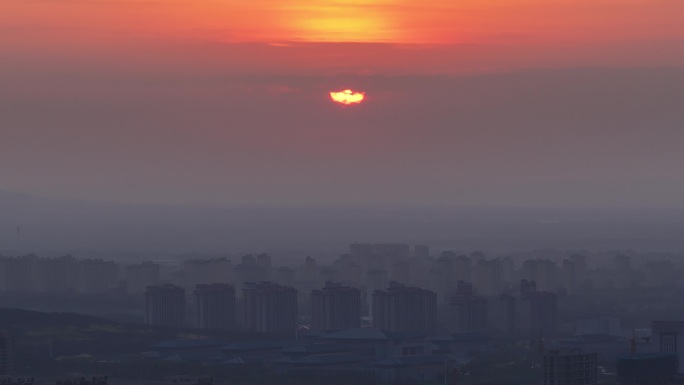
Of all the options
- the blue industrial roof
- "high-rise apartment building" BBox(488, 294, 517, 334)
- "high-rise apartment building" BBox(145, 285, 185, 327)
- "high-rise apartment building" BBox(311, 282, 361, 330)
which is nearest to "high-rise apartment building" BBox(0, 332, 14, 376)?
the blue industrial roof

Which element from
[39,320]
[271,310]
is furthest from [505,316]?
[39,320]

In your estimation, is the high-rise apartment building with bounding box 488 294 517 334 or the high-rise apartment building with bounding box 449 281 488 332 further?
the high-rise apartment building with bounding box 488 294 517 334

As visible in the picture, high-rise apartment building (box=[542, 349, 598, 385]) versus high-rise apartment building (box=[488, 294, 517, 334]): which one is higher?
→ high-rise apartment building (box=[488, 294, 517, 334])

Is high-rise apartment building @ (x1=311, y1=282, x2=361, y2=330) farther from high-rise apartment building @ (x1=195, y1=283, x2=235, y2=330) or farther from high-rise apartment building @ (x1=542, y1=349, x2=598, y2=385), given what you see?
high-rise apartment building @ (x1=542, y1=349, x2=598, y2=385)

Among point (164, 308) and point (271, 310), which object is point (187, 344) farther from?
point (164, 308)

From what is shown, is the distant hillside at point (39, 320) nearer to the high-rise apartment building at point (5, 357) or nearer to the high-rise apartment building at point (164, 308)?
the high-rise apartment building at point (164, 308)
